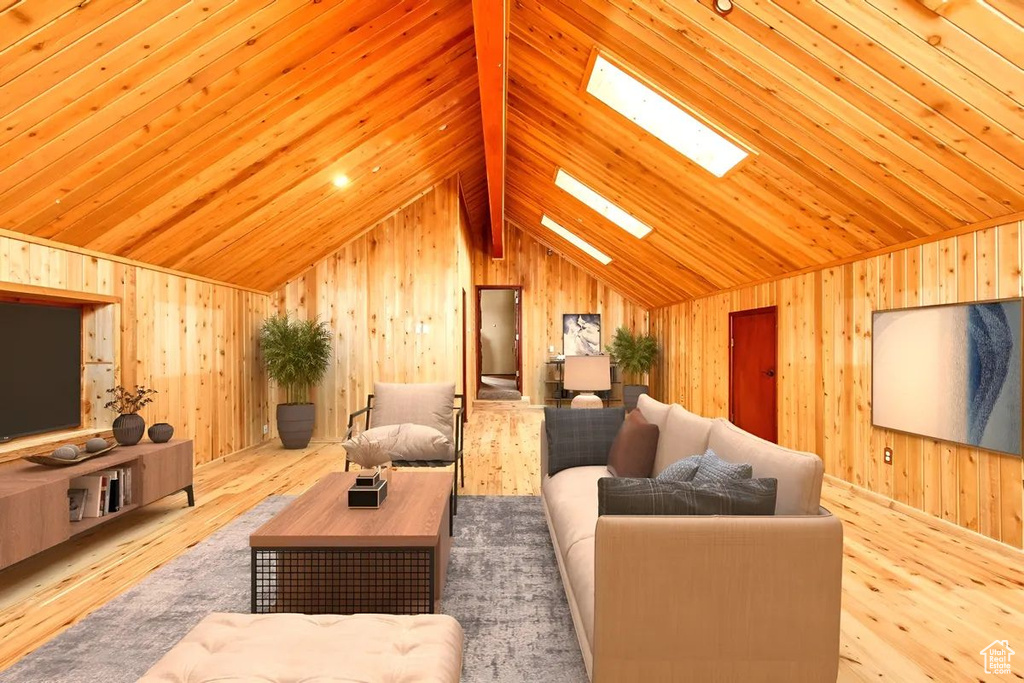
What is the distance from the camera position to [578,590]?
195cm

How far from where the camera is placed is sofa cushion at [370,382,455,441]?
4.66 m

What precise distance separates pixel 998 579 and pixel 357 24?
186 inches

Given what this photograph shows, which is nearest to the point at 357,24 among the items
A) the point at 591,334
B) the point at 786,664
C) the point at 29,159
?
the point at 29,159

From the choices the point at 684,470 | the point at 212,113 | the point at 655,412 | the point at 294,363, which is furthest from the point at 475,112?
the point at 684,470

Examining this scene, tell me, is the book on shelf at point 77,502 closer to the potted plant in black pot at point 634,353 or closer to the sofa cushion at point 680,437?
the sofa cushion at point 680,437

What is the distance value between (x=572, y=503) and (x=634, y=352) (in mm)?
7339

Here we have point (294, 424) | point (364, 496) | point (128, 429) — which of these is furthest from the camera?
point (294, 424)

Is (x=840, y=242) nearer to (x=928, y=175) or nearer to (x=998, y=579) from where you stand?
(x=928, y=175)

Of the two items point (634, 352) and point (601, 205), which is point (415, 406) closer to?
point (601, 205)

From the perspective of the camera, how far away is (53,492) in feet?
9.45

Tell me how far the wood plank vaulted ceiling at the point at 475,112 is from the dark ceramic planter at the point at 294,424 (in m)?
1.89

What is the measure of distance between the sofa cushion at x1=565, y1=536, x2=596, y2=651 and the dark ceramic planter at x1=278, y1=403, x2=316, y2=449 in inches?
200

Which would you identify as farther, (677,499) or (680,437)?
(680,437)
